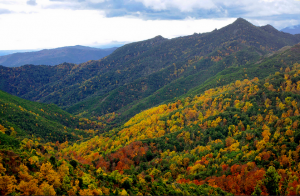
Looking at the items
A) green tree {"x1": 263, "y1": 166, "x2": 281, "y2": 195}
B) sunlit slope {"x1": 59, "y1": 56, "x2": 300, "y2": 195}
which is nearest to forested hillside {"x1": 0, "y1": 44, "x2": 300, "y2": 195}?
green tree {"x1": 263, "y1": 166, "x2": 281, "y2": 195}

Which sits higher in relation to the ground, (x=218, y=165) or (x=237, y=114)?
(x=237, y=114)

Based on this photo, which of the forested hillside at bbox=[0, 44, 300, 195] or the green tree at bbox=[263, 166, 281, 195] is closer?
the forested hillside at bbox=[0, 44, 300, 195]

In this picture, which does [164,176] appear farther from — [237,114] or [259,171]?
[237,114]

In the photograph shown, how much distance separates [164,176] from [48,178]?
220 feet

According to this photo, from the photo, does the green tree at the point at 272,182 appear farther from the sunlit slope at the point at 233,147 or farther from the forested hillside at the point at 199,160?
the sunlit slope at the point at 233,147

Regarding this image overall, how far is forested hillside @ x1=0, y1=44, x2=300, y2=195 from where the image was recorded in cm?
5944

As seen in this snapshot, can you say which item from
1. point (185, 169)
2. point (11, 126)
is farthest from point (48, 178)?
point (11, 126)

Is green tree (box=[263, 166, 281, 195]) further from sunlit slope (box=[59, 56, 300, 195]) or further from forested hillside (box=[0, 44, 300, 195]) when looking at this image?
sunlit slope (box=[59, 56, 300, 195])

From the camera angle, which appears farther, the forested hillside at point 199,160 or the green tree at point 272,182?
the green tree at point 272,182

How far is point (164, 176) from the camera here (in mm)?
105000

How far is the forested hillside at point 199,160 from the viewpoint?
59.4 meters

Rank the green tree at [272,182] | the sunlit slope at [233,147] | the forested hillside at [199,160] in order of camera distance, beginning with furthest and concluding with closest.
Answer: the sunlit slope at [233,147] < the green tree at [272,182] < the forested hillside at [199,160]

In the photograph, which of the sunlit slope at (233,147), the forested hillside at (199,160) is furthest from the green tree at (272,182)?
the sunlit slope at (233,147)

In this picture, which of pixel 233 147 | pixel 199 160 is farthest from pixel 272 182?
pixel 199 160
